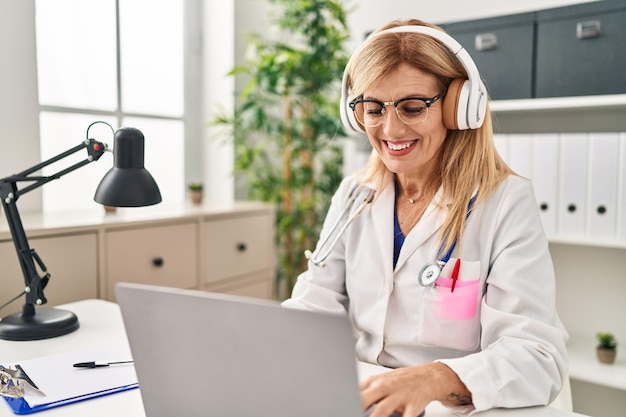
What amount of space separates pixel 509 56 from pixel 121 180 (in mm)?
1444

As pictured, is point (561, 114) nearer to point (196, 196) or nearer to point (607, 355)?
point (607, 355)

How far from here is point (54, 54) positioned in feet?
7.24

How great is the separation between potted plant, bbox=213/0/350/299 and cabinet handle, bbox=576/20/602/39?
1.03 m

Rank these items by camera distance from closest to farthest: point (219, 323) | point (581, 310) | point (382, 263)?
point (219, 323)
point (382, 263)
point (581, 310)

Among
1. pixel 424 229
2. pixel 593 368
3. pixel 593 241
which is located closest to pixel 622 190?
pixel 593 241

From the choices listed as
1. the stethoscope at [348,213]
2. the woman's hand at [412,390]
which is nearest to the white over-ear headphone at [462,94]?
the stethoscope at [348,213]

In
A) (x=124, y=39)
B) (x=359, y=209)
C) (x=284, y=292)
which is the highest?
(x=124, y=39)

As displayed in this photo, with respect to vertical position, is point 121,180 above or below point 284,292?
above

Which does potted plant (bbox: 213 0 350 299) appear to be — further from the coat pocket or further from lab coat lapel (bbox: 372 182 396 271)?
the coat pocket

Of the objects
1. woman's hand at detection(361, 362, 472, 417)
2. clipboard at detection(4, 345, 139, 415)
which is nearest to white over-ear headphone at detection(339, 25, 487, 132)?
woman's hand at detection(361, 362, 472, 417)

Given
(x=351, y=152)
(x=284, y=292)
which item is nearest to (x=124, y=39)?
(x=351, y=152)

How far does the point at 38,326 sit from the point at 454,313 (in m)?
0.89

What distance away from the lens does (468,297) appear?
109 cm

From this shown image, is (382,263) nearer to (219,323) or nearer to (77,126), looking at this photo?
(219,323)
